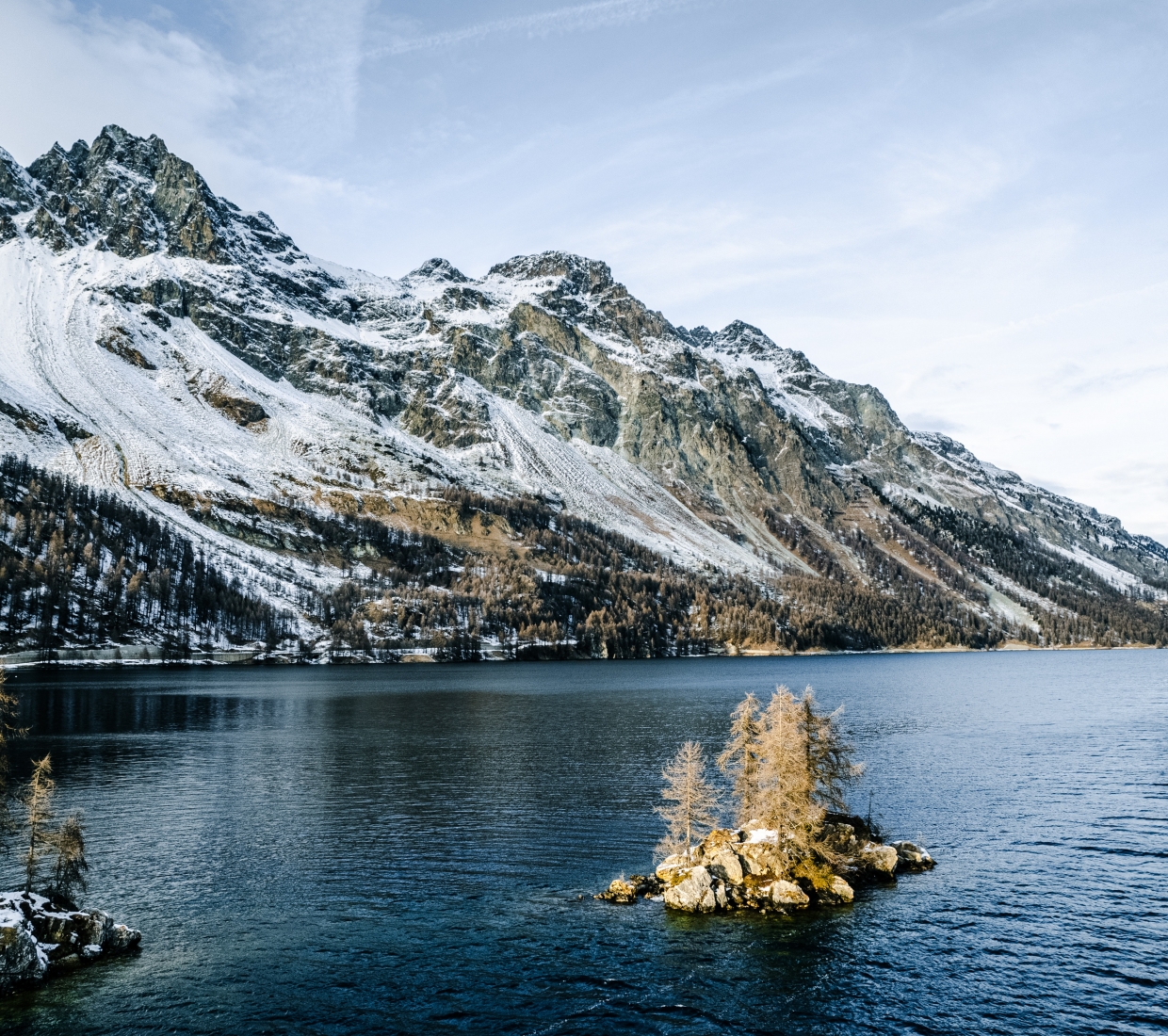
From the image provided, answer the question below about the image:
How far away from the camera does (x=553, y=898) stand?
43000 mm

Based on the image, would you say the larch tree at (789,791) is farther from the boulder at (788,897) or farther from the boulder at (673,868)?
the boulder at (673,868)

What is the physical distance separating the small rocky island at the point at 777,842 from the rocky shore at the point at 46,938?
2382 centimetres

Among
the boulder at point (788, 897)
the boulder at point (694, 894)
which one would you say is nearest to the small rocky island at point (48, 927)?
the boulder at point (694, 894)

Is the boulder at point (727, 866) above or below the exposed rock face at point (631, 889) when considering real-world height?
above

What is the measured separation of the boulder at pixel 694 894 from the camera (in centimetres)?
4141

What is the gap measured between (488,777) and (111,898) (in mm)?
36926

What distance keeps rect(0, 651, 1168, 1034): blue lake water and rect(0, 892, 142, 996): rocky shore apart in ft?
3.65

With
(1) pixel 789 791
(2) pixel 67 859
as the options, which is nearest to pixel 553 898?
(1) pixel 789 791

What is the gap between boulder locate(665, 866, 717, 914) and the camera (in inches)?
1630

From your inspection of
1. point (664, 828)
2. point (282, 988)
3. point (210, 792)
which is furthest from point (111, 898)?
point (664, 828)

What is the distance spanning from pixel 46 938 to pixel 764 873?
34.7 metres

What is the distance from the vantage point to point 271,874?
4778 cm

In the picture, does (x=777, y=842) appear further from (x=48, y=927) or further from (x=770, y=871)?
(x=48, y=927)

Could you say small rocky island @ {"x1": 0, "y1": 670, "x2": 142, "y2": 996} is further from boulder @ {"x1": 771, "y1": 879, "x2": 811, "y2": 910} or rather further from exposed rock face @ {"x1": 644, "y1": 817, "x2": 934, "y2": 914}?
boulder @ {"x1": 771, "y1": 879, "x2": 811, "y2": 910}
